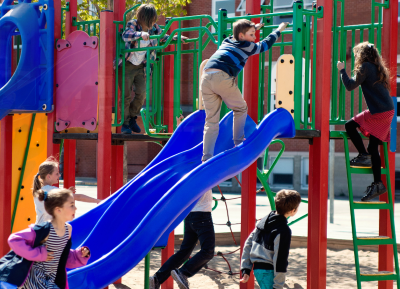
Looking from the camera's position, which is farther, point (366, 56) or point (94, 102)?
point (94, 102)

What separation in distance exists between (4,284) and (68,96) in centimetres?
325

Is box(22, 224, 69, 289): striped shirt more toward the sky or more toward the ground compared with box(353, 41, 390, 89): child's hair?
more toward the ground

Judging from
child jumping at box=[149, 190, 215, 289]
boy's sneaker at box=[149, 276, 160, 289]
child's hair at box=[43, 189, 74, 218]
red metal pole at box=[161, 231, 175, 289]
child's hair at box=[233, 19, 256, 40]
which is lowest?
red metal pole at box=[161, 231, 175, 289]

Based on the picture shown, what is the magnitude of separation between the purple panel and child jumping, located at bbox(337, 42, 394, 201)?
8.62 ft

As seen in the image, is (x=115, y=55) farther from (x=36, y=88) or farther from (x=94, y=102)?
(x=36, y=88)

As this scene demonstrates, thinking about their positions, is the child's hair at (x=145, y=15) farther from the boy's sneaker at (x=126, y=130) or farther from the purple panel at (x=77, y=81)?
the boy's sneaker at (x=126, y=130)

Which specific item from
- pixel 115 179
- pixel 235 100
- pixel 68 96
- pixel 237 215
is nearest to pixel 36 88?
pixel 68 96

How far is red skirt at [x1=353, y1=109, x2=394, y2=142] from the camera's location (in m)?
4.93

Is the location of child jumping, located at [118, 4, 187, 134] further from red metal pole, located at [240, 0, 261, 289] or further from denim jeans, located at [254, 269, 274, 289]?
denim jeans, located at [254, 269, 274, 289]

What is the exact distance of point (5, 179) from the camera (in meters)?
5.95

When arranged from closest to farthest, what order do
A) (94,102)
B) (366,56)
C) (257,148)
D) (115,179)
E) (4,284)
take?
(4,284), (257,148), (366,56), (94,102), (115,179)

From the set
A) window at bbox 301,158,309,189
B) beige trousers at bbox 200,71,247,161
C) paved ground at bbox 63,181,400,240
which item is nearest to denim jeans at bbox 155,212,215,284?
beige trousers at bbox 200,71,247,161

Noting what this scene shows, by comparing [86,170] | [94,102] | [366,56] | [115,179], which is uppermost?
[366,56]

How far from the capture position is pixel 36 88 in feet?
18.7
